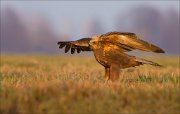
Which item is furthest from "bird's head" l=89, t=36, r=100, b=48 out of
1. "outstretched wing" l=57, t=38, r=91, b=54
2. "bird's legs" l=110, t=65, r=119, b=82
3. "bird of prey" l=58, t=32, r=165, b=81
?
"bird's legs" l=110, t=65, r=119, b=82

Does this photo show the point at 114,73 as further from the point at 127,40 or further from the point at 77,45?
the point at 77,45

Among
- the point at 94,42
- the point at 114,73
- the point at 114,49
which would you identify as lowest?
the point at 114,73

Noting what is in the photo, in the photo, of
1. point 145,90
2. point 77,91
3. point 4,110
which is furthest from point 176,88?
point 4,110

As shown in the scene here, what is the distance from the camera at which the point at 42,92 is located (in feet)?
23.7

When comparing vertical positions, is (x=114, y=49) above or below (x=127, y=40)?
below

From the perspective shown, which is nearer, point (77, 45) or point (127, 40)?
point (127, 40)

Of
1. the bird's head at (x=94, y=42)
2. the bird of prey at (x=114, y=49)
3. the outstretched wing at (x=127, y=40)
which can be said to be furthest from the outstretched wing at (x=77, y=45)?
the outstretched wing at (x=127, y=40)

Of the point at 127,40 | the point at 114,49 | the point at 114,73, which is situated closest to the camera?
the point at 127,40

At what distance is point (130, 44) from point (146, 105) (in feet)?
8.60

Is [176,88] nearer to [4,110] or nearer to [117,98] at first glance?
[117,98]

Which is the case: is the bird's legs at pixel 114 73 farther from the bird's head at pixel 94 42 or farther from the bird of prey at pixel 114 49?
the bird's head at pixel 94 42

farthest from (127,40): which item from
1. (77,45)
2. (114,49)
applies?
(77,45)

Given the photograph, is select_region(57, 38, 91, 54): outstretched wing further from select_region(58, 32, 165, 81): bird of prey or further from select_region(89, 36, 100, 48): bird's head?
select_region(89, 36, 100, 48): bird's head

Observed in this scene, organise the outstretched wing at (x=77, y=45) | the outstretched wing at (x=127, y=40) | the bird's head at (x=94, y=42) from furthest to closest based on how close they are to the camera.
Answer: the outstretched wing at (x=77, y=45) < the bird's head at (x=94, y=42) < the outstretched wing at (x=127, y=40)
